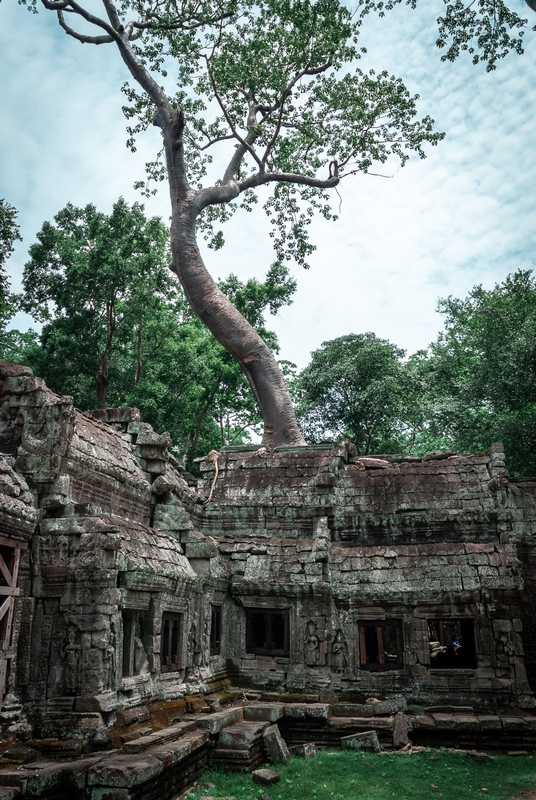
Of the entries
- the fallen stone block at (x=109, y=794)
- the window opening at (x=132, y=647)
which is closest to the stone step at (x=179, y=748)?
the fallen stone block at (x=109, y=794)

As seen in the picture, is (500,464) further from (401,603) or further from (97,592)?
(97,592)

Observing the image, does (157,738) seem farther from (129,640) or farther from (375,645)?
(375,645)

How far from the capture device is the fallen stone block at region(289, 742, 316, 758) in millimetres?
9938

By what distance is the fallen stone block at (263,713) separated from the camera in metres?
10.5

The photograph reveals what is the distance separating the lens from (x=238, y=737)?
9.28 m

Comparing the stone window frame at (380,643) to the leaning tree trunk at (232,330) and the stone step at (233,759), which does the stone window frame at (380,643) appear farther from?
the leaning tree trunk at (232,330)

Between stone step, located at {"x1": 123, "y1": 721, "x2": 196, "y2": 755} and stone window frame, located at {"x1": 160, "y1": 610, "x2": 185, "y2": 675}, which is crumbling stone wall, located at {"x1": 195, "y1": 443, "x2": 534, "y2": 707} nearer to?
stone window frame, located at {"x1": 160, "y1": 610, "x2": 185, "y2": 675}

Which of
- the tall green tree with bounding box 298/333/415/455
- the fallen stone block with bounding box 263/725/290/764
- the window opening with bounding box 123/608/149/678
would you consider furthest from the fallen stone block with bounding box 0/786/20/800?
the tall green tree with bounding box 298/333/415/455

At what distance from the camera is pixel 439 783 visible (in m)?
8.84

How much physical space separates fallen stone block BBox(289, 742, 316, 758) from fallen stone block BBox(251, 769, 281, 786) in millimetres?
1255

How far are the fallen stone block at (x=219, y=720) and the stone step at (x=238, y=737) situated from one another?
4.6 inches

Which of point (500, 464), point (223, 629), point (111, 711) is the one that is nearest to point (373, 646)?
point (223, 629)

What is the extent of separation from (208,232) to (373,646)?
Answer: 18984 mm

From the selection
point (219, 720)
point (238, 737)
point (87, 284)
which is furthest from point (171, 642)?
point (87, 284)
